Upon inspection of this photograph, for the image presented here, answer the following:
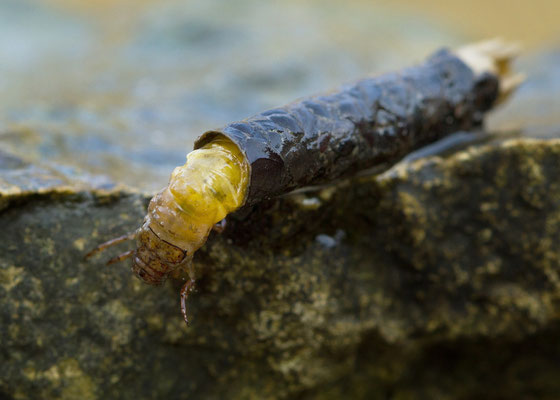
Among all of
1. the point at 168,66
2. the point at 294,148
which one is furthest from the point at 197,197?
the point at 168,66

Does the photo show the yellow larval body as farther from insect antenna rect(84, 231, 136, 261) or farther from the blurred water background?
the blurred water background

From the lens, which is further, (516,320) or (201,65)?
(201,65)

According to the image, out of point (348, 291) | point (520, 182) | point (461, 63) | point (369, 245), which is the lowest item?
point (348, 291)

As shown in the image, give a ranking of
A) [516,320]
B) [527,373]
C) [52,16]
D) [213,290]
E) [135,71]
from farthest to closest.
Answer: [52,16] < [135,71] < [527,373] < [516,320] < [213,290]

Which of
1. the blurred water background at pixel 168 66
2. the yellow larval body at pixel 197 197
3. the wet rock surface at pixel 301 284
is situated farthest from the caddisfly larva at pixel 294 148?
the blurred water background at pixel 168 66

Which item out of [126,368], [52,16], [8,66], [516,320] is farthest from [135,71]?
[516,320]

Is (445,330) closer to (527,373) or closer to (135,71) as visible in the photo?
(527,373)

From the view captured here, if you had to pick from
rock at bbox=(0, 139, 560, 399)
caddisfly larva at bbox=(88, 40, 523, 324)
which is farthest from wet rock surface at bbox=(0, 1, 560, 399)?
caddisfly larva at bbox=(88, 40, 523, 324)
